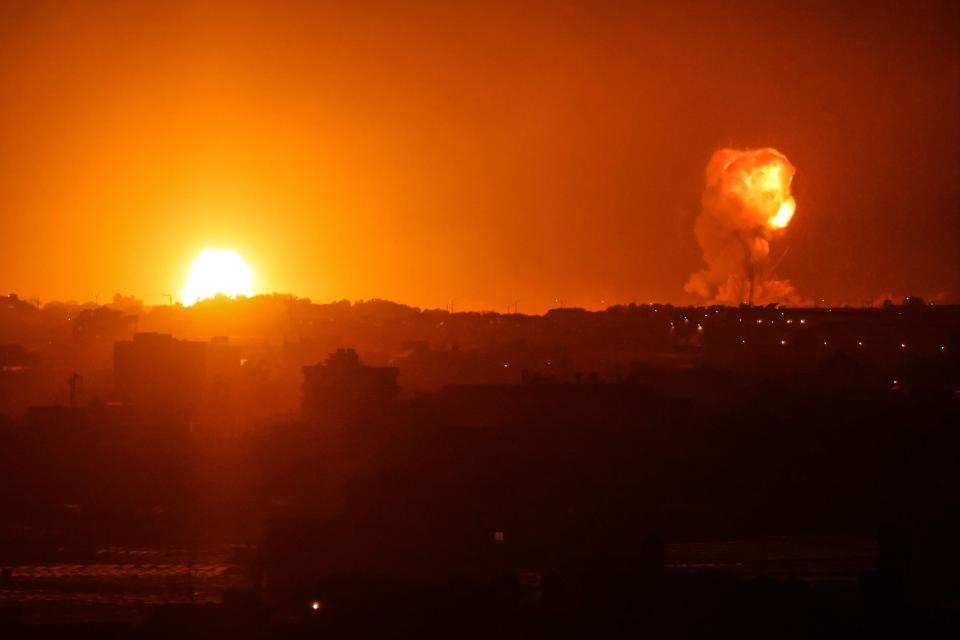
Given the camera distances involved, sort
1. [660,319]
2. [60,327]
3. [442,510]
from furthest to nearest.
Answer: [60,327] < [660,319] < [442,510]

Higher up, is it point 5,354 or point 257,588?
point 5,354

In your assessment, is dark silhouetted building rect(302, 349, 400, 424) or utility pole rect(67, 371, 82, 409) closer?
dark silhouetted building rect(302, 349, 400, 424)

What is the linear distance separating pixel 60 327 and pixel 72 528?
35721 millimetres

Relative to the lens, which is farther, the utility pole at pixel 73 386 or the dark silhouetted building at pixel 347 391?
the utility pole at pixel 73 386

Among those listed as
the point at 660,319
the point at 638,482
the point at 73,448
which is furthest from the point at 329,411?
the point at 660,319

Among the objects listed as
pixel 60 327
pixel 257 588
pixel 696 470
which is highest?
pixel 60 327

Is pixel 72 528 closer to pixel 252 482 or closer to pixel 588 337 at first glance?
pixel 252 482

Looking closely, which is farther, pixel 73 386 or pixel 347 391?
pixel 73 386

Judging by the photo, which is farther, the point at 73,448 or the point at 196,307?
the point at 196,307

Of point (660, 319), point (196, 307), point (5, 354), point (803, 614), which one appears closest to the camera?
point (803, 614)

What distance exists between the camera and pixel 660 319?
6069cm

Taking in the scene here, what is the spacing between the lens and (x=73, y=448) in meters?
37.4

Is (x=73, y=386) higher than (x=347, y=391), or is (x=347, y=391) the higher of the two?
(x=347, y=391)

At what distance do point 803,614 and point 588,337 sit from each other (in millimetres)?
34667
